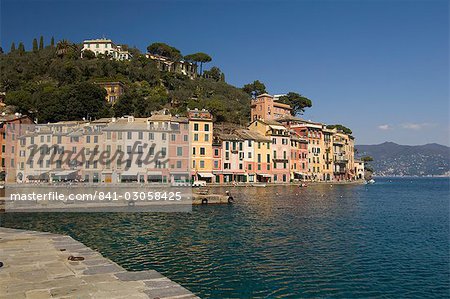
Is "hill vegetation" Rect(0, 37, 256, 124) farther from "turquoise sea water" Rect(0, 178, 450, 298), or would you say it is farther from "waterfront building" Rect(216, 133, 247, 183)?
"turquoise sea water" Rect(0, 178, 450, 298)

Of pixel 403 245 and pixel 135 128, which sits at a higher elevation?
pixel 135 128

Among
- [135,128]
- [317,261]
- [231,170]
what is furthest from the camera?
[231,170]

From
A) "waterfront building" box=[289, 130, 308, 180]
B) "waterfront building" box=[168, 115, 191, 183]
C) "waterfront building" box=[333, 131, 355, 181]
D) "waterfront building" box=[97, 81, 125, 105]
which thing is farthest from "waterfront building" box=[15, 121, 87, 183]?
"waterfront building" box=[333, 131, 355, 181]

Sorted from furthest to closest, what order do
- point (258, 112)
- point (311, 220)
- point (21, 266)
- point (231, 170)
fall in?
point (258, 112)
point (231, 170)
point (311, 220)
point (21, 266)

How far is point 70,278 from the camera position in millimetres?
9523

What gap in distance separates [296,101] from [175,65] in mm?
47512

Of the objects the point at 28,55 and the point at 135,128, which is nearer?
the point at 135,128

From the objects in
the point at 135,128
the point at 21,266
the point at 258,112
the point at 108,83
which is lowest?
the point at 21,266

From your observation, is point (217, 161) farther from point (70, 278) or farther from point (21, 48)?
point (21, 48)

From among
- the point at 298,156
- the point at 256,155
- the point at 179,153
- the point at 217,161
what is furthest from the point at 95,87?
the point at 298,156

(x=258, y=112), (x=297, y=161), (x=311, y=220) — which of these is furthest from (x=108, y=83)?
(x=311, y=220)

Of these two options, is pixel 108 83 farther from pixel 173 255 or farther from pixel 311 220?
pixel 173 255

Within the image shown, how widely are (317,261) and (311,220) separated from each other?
1380cm

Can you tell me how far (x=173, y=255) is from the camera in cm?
1752
